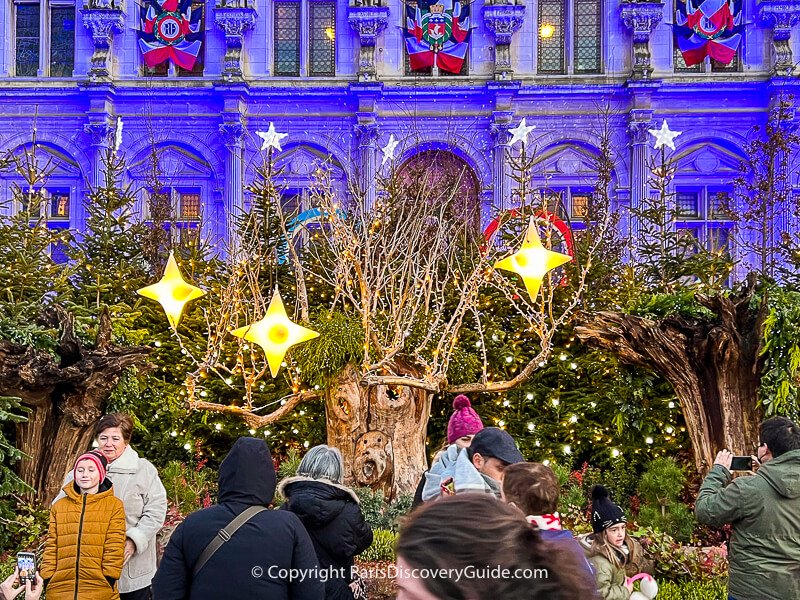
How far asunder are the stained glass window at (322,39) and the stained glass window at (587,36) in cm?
710

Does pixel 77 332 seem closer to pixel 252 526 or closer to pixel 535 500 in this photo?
pixel 252 526

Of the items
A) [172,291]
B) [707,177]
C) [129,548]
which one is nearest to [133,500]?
[129,548]

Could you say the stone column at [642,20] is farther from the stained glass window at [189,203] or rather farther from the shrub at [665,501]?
the shrub at [665,501]

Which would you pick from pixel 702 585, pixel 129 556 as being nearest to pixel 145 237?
pixel 129 556

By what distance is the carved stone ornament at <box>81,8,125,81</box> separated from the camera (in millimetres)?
24728

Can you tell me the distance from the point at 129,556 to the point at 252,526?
236 centimetres

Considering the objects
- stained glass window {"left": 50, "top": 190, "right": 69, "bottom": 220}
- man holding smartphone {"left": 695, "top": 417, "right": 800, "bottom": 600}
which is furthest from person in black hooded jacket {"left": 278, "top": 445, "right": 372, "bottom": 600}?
stained glass window {"left": 50, "top": 190, "right": 69, "bottom": 220}

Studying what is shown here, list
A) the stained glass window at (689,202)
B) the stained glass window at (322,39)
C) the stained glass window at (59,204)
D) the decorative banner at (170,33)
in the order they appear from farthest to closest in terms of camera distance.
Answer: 1. the stained glass window at (322,39)
2. the stained glass window at (59,204)
3. the decorative banner at (170,33)
4. the stained glass window at (689,202)

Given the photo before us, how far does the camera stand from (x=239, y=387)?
11.5 meters

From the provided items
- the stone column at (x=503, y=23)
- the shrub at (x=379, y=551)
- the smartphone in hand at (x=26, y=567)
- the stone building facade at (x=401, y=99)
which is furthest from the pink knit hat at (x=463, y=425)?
the stone column at (x=503, y=23)

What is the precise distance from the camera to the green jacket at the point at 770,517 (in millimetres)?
4883

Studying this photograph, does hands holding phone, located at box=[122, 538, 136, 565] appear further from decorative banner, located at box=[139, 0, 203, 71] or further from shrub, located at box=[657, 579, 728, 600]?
decorative banner, located at box=[139, 0, 203, 71]

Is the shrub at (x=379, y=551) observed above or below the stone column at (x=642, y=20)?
below

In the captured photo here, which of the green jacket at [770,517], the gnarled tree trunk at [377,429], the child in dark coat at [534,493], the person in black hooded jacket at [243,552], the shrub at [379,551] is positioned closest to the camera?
Result: the person in black hooded jacket at [243,552]
